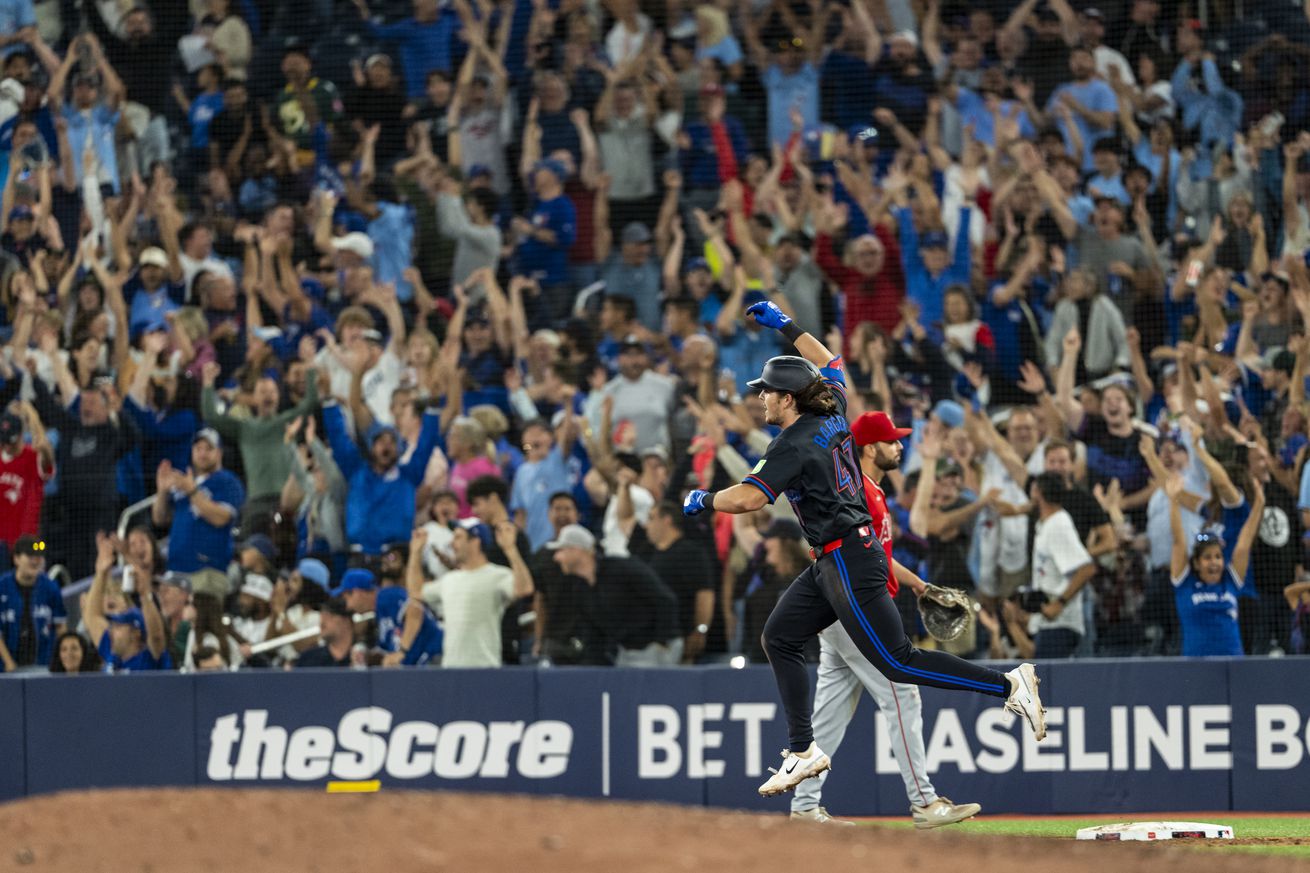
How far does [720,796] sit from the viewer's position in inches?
423

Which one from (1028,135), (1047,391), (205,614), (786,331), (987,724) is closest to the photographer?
(786,331)

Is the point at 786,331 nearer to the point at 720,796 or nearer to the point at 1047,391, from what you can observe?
the point at 720,796

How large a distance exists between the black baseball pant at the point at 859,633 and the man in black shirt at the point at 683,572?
3.65 m

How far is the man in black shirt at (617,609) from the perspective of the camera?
1120 cm

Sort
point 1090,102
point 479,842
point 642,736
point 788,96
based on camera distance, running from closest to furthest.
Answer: point 479,842 → point 642,736 → point 1090,102 → point 788,96

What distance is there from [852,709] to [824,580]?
977mm

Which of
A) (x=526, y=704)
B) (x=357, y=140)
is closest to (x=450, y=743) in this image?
(x=526, y=704)

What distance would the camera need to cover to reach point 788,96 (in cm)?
1557

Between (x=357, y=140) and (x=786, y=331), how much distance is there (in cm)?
874

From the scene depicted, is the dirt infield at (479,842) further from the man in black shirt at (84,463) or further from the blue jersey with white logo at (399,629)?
the man in black shirt at (84,463)

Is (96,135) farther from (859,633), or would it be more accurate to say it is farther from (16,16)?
(859,633)

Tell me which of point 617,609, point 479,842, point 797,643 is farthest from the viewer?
point 617,609

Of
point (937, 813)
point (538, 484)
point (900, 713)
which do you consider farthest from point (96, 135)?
point (937, 813)

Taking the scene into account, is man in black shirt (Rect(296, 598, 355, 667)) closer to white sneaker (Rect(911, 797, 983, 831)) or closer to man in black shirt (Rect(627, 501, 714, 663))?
man in black shirt (Rect(627, 501, 714, 663))
